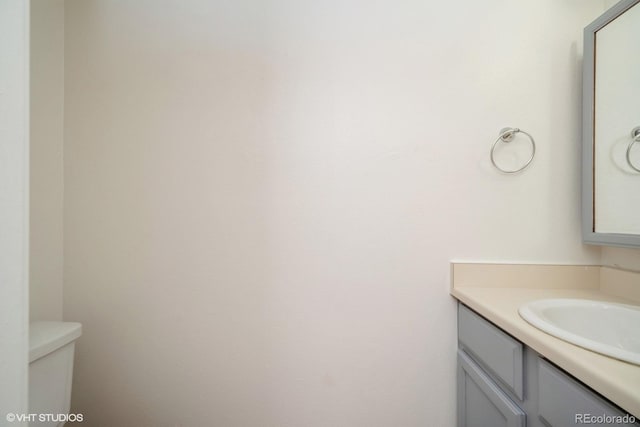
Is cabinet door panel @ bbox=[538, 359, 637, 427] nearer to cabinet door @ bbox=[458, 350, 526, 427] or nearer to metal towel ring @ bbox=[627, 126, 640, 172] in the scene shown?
cabinet door @ bbox=[458, 350, 526, 427]

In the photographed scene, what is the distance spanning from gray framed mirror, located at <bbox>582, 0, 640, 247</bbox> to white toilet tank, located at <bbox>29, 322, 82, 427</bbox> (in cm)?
204

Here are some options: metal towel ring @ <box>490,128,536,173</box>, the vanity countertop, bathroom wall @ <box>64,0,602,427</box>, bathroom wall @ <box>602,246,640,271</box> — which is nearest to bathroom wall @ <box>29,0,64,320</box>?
bathroom wall @ <box>64,0,602,427</box>

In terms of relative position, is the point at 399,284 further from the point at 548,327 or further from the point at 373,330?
the point at 548,327

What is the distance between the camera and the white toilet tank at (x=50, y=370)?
810 millimetres

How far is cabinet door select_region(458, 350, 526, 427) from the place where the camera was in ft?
2.31

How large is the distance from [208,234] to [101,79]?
85cm

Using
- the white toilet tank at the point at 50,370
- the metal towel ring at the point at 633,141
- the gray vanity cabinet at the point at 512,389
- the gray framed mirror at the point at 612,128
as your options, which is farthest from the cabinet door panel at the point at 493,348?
the white toilet tank at the point at 50,370

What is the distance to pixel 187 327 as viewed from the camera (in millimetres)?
1064

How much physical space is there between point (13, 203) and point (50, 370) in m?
0.68

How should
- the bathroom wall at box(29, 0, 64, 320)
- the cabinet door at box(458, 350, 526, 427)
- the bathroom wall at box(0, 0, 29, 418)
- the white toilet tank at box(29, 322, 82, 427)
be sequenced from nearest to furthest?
the bathroom wall at box(0, 0, 29, 418) → the cabinet door at box(458, 350, 526, 427) → the white toilet tank at box(29, 322, 82, 427) → the bathroom wall at box(29, 0, 64, 320)

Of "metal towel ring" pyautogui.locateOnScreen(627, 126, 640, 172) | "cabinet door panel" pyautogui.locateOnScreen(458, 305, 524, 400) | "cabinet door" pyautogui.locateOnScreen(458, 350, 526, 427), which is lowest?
"cabinet door" pyautogui.locateOnScreen(458, 350, 526, 427)

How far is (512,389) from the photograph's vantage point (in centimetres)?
70

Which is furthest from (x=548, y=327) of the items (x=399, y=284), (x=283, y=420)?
(x=283, y=420)

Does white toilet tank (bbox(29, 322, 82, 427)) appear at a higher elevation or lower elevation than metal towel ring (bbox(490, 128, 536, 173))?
lower
